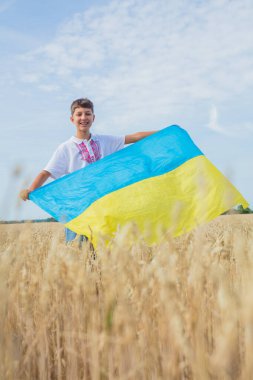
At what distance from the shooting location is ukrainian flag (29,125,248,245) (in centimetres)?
366

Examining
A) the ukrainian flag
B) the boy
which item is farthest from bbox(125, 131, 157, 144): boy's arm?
the boy

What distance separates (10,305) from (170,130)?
2.79m

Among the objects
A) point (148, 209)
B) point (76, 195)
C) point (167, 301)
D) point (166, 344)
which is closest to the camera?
point (167, 301)

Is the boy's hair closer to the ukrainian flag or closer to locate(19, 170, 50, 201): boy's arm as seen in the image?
the ukrainian flag

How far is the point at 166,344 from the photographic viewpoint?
4.98 ft

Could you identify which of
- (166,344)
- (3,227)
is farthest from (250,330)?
(3,227)

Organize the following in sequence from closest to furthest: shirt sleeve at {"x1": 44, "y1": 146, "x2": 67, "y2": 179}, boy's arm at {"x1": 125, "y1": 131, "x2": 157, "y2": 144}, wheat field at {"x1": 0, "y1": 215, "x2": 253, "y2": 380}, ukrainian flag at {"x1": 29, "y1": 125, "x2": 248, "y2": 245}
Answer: wheat field at {"x1": 0, "y1": 215, "x2": 253, "y2": 380} < ukrainian flag at {"x1": 29, "y1": 125, "x2": 248, "y2": 245} < shirt sleeve at {"x1": 44, "y1": 146, "x2": 67, "y2": 179} < boy's arm at {"x1": 125, "y1": 131, "x2": 157, "y2": 144}

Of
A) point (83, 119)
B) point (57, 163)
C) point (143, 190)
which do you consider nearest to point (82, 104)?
point (83, 119)

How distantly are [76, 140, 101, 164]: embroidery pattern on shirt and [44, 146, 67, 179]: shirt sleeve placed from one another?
16 centimetres

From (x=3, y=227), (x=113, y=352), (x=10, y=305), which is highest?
(x=3, y=227)

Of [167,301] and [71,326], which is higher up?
[167,301]

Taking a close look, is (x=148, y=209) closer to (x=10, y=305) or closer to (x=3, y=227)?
(x=10, y=305)

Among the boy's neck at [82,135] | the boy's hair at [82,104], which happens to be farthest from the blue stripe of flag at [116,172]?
the boy's hair at [82,104]

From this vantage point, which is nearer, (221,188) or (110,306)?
(110,306)
